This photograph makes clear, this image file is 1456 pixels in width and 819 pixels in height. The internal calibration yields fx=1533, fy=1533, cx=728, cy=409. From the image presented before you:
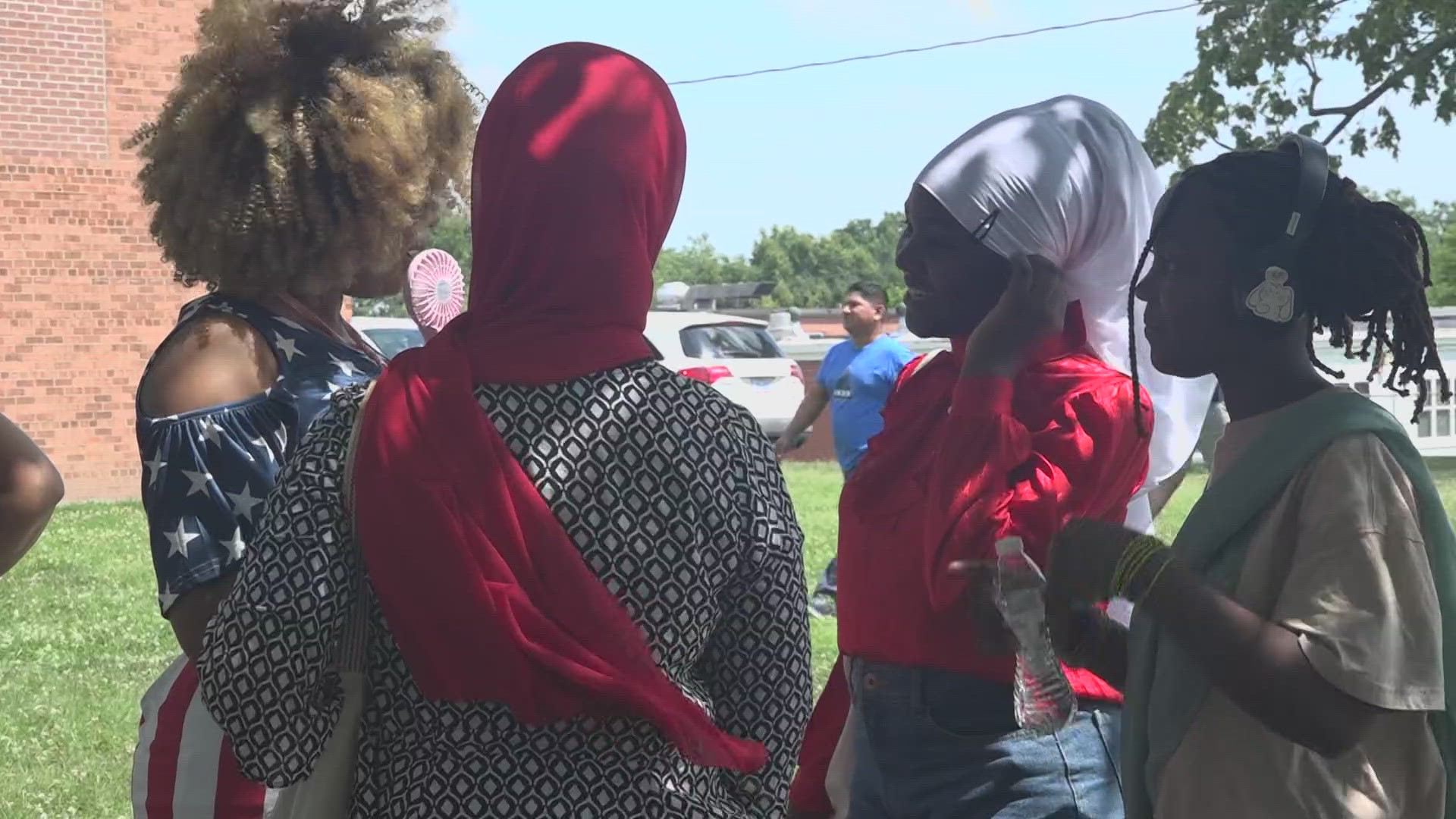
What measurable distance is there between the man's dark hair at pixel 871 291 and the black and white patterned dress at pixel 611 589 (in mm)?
8660

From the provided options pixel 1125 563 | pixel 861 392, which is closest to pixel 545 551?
pixel 1125 563

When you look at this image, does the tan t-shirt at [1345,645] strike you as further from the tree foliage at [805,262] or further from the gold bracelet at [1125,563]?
the tree foliage at [805,262]

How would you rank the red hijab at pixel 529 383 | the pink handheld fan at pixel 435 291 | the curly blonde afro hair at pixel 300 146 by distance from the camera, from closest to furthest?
the red hijab at pixel 529 383
the curly blonde afro hair at pixel 300 146
the pink handheld fan at pixel 435 291

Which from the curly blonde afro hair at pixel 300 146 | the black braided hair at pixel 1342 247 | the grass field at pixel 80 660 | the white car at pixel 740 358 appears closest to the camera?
the black braided hair at pixel 1342 247

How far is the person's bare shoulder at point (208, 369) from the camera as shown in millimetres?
2373

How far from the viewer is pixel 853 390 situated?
9.48 meters

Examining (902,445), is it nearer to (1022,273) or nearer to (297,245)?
(1022,273)

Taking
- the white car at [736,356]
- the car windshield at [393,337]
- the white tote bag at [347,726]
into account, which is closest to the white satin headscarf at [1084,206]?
the white tote bag at [347,726]

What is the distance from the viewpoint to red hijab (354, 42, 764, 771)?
1796 millimetres

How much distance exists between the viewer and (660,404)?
196 centimetres

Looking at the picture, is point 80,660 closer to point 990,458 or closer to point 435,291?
point 435,291

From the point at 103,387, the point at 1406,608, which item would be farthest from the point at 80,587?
the point at 1406,608

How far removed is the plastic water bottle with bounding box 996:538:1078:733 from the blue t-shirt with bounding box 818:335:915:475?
6745 mm

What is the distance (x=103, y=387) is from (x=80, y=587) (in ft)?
22.2
